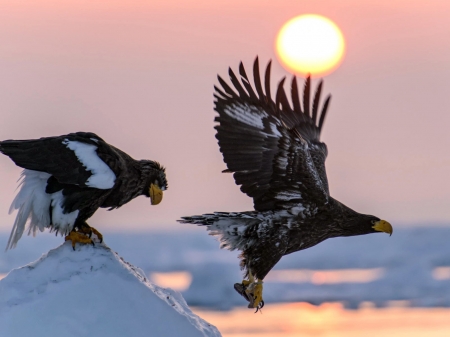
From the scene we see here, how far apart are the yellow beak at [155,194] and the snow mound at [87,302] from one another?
0.94 m

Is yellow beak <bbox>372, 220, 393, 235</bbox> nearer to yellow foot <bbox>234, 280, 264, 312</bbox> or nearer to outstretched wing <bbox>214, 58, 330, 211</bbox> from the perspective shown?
outstretched wing <bbox>214, 58, 330, 211</bbox>

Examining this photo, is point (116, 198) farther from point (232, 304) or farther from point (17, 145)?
point (232, 304)

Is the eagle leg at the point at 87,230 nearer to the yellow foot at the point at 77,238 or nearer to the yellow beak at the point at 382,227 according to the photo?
the yellow foot at the point at 77,238

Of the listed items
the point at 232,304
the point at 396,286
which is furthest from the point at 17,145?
the point at 396,286

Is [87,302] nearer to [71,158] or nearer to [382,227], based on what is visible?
[71,158]

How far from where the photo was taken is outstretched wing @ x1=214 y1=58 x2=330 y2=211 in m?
8.72

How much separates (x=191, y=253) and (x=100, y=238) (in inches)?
552

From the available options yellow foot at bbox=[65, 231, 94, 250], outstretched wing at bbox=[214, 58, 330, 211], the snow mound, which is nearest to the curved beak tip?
outstretched wing at bbox=[214, 58, 330, 211]

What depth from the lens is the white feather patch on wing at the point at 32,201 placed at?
7.36m

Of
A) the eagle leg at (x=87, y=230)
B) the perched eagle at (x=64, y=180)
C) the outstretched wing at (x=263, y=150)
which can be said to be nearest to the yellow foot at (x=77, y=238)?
the perched eagle at (x=64, y=180)

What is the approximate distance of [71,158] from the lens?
7.27 metres

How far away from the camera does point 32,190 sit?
291 inches

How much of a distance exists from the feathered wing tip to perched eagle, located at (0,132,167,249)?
1.67 metres

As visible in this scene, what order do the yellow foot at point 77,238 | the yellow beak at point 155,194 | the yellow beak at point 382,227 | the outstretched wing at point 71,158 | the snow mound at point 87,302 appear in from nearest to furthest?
the snow mound at point 87,302 → the yellow foot at point 77,238 → the outstretched wing at point 71,158 → the yellow beak at point 155,194 → the yellow beak at point 382,227
